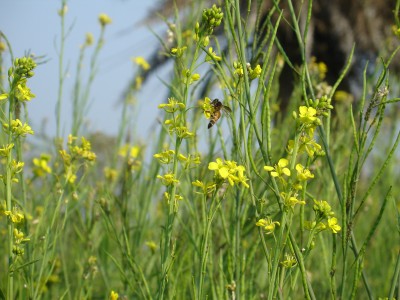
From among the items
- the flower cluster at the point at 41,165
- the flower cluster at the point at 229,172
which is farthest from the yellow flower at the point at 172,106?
the flower cluster at the point at 41,165

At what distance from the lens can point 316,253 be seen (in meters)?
1.85

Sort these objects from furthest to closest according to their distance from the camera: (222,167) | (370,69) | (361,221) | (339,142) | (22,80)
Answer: (370,69) < (361,221) < (339,142) < (22,80) < (222,167)

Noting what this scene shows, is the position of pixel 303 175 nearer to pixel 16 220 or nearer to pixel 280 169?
pixel 280 169

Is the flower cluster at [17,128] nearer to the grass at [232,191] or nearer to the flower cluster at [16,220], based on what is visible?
the grass at [232,191]

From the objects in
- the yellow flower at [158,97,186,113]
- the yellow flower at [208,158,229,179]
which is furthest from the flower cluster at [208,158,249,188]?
the yellow flower at [158,97,186,113]

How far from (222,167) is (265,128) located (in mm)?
178

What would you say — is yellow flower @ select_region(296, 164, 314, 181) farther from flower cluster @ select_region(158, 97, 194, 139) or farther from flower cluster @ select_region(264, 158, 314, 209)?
flower cluster @ select_region(158, 97, 194, 139)

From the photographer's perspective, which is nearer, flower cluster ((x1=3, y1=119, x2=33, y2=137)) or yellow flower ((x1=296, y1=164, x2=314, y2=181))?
yellow flower ((x1=296, y1=164, x2=314, y2=181))

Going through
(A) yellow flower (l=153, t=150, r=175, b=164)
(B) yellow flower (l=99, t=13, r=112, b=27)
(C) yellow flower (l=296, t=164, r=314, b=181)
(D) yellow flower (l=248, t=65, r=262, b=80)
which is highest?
(B) yellow flower (l=99, t=13, r=112, b=27)

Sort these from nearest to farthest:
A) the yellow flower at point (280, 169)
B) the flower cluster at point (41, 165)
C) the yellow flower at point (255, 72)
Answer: the yellow flower at point (280, 169) < the yellow flower at point (255, 72) < the flower cluster at point (41, 165)

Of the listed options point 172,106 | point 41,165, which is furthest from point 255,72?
point 41,165

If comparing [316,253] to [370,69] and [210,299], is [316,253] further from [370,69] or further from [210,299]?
[370,69]

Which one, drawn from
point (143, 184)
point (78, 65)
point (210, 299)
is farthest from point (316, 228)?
point (78, 65)

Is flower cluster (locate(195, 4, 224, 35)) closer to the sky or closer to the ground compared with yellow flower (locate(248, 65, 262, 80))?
closer to the sky
